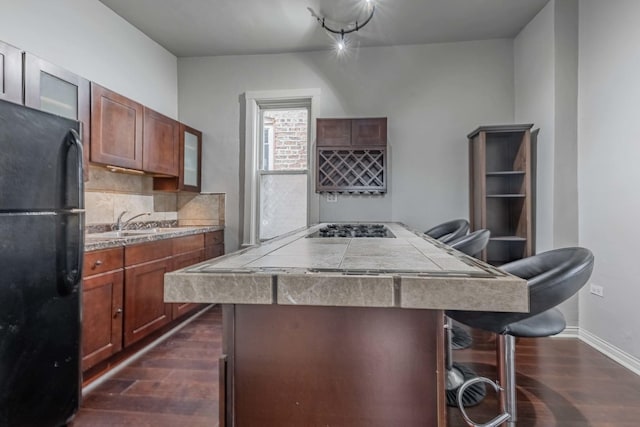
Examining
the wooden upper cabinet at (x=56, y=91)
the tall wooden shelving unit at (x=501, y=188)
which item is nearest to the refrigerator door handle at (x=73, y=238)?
the wooden upper cabinet at (x=56, y=91)

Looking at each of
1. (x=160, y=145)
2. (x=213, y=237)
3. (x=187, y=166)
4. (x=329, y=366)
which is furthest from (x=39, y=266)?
(x=187, y=166)

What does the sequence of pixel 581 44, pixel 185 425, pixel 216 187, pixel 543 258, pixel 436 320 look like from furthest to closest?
pixel 216 187
pixel 581 44
pixel 185 425
pixel 543 258
pixel 436 320

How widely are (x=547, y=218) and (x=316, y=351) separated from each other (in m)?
2.94

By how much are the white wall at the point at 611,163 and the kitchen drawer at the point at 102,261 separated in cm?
360

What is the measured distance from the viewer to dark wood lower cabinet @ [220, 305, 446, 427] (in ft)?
3.05

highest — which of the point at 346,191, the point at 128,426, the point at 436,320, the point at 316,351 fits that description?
the point at 346,191

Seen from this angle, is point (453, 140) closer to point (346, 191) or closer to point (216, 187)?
point (346, 191)

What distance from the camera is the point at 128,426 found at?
176cm

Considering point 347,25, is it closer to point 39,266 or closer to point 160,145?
point 160,145

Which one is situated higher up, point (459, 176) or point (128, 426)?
point (459, 176)

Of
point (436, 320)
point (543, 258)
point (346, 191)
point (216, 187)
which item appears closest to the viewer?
point (436, 320)

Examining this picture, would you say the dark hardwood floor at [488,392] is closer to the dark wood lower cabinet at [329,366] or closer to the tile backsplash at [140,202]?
the dark wood lower cabinet at [329,366]

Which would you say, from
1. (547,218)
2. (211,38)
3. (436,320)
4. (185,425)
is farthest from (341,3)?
(185,425)

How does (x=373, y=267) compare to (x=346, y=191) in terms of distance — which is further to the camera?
(x=346, y=191)
